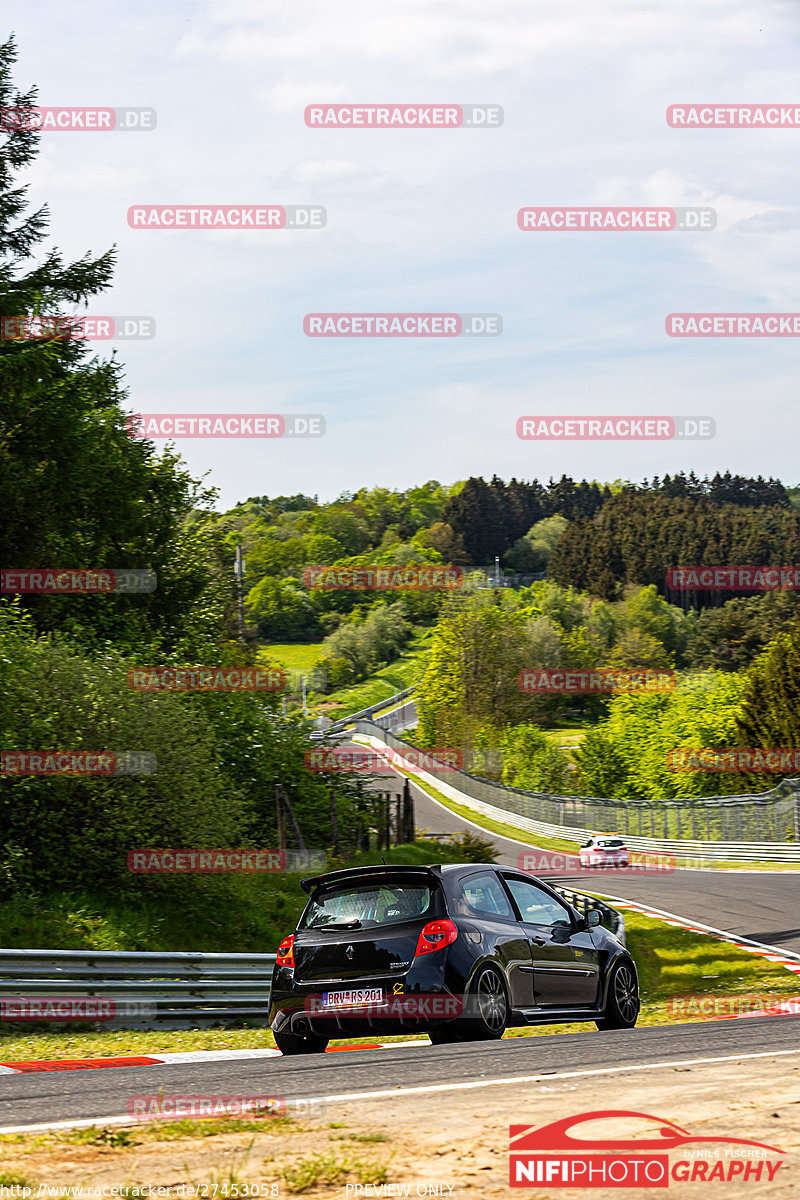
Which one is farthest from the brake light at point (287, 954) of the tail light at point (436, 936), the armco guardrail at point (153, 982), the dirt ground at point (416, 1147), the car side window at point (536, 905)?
the dirt ground at point (416, 1147)

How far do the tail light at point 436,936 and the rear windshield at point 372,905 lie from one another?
0.09 m

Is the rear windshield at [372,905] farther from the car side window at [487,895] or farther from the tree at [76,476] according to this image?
the tree at [76,476]

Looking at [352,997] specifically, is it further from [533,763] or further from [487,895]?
[533,763]

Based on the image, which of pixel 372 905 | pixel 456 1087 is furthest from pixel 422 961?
pixel 456 1087

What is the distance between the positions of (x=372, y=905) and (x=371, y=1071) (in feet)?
5.90

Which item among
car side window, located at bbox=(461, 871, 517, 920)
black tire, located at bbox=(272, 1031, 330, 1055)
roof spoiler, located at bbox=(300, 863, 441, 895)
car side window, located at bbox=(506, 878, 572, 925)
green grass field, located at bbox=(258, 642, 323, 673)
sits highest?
roof spoiler, located at bbox=(300, 863, 441, 895)

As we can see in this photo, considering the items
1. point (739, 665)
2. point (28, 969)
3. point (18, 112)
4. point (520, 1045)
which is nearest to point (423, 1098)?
point (520, 1045)

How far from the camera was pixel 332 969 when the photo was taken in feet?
28.7

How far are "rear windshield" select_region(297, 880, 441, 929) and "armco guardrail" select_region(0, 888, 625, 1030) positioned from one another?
2.35 meters

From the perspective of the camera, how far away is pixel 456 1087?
21.0 feet

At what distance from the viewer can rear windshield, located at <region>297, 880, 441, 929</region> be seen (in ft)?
28.8

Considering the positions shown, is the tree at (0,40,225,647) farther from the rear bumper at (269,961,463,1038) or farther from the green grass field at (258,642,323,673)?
the green grass field at (258,642,323,673)

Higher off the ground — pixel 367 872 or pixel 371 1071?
pixel 367 872

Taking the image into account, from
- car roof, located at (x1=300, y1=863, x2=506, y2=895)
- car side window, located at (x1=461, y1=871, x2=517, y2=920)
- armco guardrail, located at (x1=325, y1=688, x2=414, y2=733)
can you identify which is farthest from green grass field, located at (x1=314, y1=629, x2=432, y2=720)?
car roof, located at (x1=300, y1=863, x2=506, y2=895)
